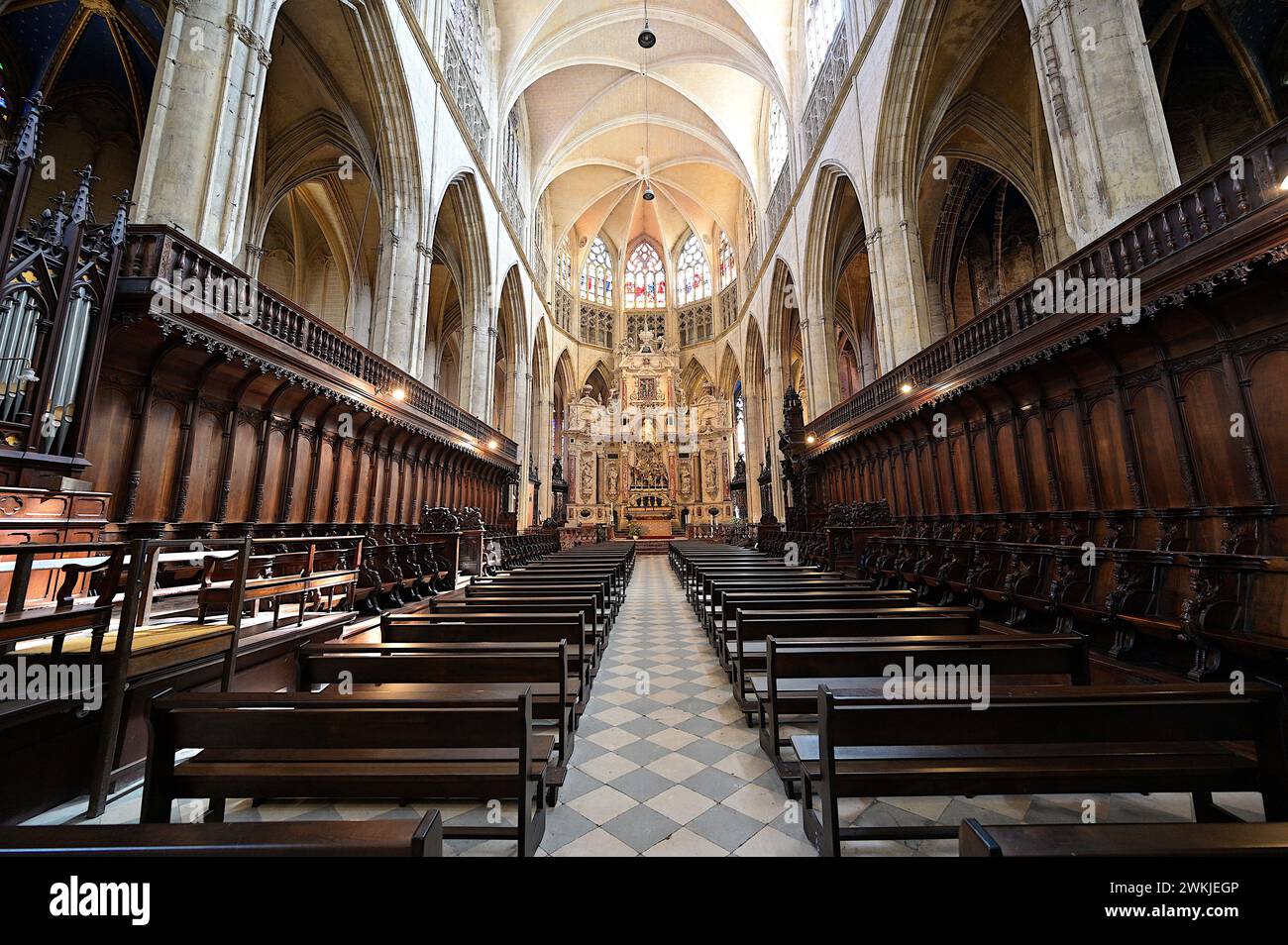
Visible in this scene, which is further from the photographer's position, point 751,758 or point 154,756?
point 751,758

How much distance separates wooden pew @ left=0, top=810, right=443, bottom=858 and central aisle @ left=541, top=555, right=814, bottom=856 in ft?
3.67

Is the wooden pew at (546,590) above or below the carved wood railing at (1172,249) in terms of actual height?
below

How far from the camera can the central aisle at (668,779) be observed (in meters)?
1.89

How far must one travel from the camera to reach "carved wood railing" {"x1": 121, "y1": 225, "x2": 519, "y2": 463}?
477cm

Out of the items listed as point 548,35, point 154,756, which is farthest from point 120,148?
point 154,756

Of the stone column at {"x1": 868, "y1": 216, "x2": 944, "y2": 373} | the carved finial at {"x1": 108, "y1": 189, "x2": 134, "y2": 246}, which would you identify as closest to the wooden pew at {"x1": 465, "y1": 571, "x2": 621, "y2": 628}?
the carved finial at {"x1": 108, "y1": 189, "x2": 134, "y2": 246}

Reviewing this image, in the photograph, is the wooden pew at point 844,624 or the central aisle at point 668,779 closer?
the central aisle at point 668,779

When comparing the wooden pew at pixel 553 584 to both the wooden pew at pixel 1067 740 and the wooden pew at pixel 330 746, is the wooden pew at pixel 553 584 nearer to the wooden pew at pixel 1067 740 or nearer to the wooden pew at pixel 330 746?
the wooden pew at pixel 330 746

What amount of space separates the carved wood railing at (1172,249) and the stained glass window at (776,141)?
1494 centimetres

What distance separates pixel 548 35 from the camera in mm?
17312

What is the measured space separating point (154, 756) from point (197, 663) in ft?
5.41

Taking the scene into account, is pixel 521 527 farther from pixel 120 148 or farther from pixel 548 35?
pixel 548 35

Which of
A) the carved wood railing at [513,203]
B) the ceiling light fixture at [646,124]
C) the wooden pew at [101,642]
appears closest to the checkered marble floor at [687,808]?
Result: the wooden pew at [101,642]

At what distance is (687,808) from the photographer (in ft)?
6.94
